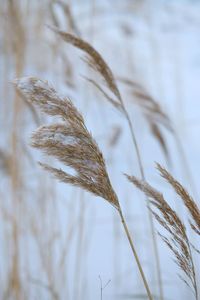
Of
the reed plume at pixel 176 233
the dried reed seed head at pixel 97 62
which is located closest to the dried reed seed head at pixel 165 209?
the reed plume at pixel 176 233

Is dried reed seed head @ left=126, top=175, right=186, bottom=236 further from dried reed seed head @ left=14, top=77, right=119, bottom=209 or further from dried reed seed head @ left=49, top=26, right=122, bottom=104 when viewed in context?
dried reed seed head @ left=49, top=26, right=122, bottom=104

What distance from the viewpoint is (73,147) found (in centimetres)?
53

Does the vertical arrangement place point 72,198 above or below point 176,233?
above

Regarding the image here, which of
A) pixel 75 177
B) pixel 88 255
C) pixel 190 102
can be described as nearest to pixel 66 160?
pixel 75 177

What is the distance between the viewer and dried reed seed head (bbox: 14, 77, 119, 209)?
20.7 inches

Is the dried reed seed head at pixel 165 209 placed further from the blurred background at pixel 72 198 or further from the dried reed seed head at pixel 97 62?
the dried reed seed head at pixel 97 62

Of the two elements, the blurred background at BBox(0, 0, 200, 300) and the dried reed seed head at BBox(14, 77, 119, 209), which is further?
the blurred background at BBox(0, 0, 200, 300)

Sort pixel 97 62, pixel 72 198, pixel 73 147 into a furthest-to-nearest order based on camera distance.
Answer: pixel 72 198 → pixel 97 62 → pixel 73 147

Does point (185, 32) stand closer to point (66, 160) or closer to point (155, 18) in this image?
point (155, 18)

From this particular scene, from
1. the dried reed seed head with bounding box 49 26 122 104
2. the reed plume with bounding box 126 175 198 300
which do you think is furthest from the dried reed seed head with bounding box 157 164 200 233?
the dried reed seed head with bounding box 49 26 122 104

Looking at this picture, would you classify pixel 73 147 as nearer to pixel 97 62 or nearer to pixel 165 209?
pixel 165 209

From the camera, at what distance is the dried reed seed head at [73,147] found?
527mm

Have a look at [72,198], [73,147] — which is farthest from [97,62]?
[72,198]

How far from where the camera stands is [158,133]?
1224 millimetres
